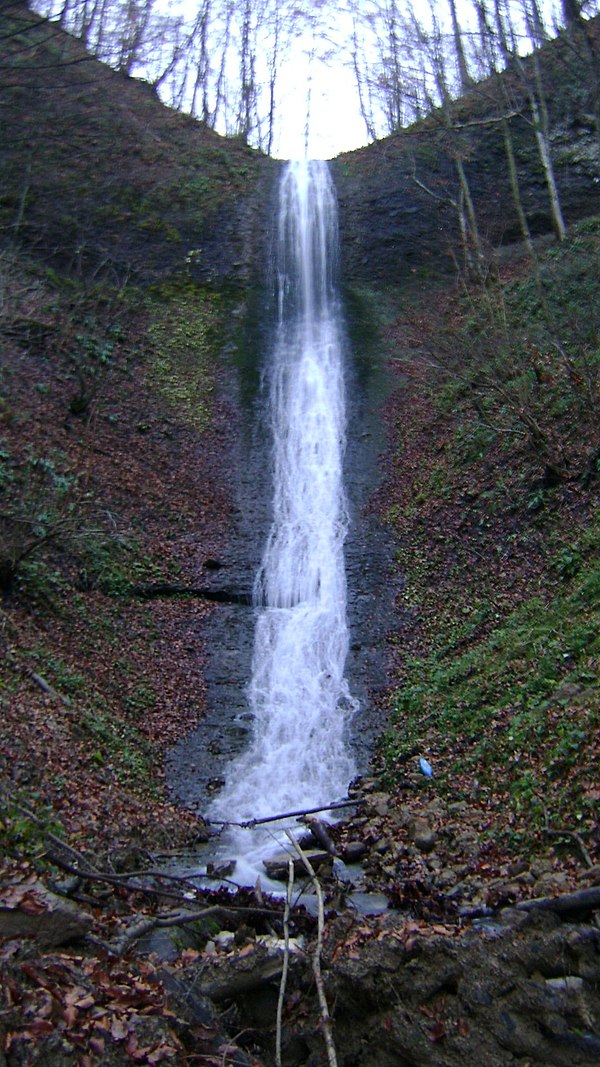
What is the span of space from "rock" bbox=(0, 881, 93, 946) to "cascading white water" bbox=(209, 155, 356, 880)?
10.1 ft

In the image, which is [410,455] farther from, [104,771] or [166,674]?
[104,771]

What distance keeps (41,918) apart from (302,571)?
10237 millimetres

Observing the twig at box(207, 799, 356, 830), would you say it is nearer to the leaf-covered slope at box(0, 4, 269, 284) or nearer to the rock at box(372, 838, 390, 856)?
the rock at box(372, 838, 390, 856)

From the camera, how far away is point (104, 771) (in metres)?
8.90

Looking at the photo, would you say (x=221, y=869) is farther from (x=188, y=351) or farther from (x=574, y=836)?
(x=188, y=351)

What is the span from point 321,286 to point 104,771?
17865mm

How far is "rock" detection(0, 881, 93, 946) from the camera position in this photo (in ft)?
14.7

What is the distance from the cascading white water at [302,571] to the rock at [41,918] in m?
3.09

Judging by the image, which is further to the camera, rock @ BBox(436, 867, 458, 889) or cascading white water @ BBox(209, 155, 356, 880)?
cascading white water @ BBox(209, 155, 356, 880)

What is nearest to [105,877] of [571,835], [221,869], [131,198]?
[221,869]

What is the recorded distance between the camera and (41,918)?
452 centimetres

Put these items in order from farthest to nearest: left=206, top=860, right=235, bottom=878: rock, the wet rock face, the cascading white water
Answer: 1. the cascading white water
2. left=206, top=860, right=235, bottom=878: rock
3. the wet rock face

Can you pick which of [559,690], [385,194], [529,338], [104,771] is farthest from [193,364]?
[559,690]

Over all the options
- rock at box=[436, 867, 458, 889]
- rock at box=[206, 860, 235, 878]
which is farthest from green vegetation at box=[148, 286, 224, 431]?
rock at box=[436, 867, 458, 889]
